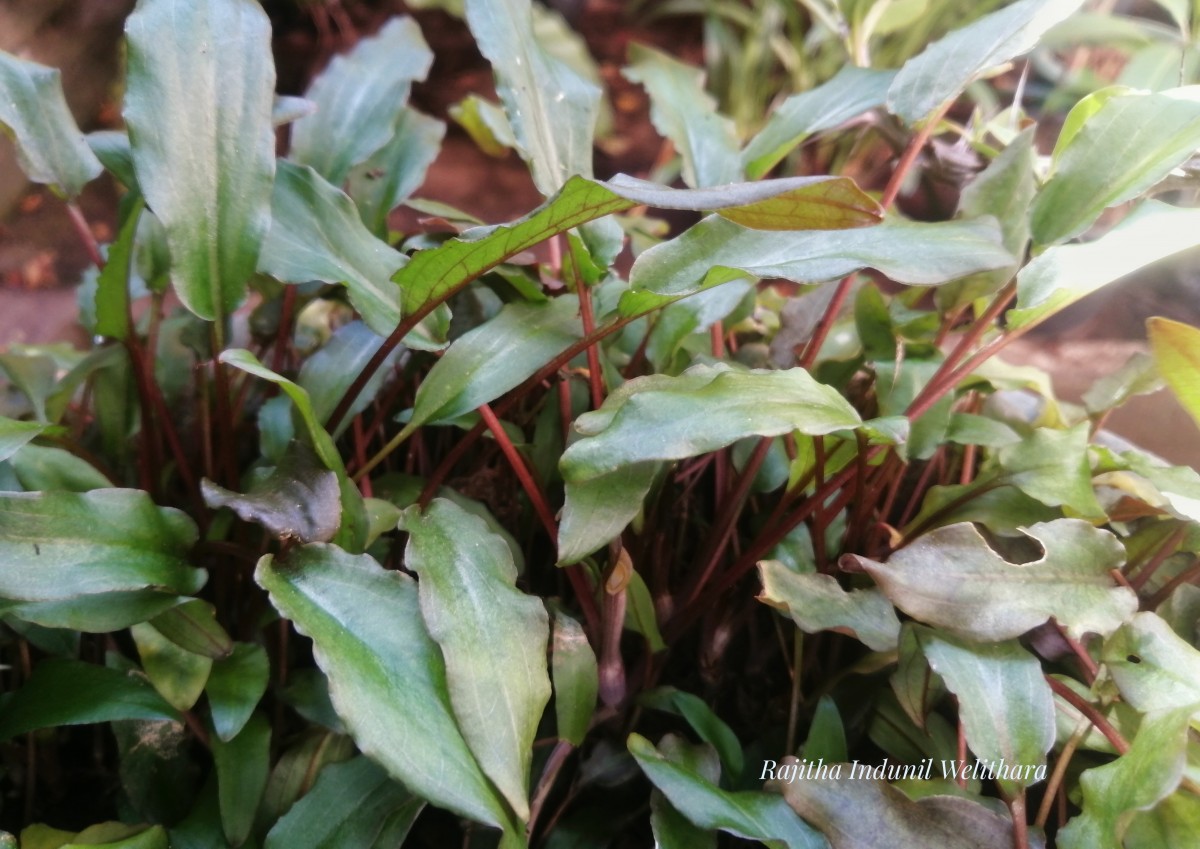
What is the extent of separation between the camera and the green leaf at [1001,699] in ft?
1.47

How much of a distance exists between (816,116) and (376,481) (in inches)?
19.5

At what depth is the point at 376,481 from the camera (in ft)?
2.11

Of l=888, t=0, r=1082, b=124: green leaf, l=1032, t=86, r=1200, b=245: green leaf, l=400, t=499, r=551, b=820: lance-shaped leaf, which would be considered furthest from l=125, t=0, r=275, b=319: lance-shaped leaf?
l=1032, t=86, r=1200, b=245: green leaf

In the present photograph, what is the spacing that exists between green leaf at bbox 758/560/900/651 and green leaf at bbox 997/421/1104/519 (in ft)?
0.51

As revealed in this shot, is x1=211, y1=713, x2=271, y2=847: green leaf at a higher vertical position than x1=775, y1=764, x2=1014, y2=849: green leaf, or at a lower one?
lower

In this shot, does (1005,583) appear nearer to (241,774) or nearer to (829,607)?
(829,607)

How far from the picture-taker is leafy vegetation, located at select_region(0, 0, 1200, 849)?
1.41 ft

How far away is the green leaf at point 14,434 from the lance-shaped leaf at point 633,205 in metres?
0.24

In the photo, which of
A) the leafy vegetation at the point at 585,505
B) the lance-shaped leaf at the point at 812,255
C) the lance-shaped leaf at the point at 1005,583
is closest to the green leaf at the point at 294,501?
the leafy vegetation at the point at 585,505

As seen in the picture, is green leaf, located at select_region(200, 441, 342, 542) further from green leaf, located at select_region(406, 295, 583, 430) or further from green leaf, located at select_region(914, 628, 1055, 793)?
green leaf, located at select_region(914, 628, 1055, 793)

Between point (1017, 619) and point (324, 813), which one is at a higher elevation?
point (1017, 619)

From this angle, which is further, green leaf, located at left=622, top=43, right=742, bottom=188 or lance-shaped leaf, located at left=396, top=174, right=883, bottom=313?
green leaf, located at left=622, top=43, right=742, bottom=188

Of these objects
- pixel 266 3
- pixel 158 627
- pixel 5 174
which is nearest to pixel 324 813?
pixel 158 627

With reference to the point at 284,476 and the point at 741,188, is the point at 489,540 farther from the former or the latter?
the point at 741,188
